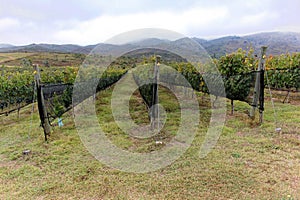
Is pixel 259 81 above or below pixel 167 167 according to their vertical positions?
above

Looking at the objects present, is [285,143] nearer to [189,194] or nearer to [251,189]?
[251,189]

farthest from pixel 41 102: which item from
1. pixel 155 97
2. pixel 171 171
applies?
pixel 171 171

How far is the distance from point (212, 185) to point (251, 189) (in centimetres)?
52

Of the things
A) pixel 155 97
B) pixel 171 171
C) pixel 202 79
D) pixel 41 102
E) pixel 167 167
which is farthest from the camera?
pixel 202 79

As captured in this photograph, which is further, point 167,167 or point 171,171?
point 167,167

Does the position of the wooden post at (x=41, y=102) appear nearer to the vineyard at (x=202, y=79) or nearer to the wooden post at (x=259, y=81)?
the vineyard at (x=202, y=79)

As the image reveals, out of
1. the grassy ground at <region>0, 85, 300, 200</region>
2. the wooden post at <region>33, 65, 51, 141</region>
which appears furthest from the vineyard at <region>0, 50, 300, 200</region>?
the wooden post at <region>33, 65, 51, 141</region>

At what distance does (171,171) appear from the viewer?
3.51 m

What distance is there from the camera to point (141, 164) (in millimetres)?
3863

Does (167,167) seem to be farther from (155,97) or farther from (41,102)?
(41,102)

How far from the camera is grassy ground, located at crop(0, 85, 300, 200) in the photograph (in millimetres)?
2910

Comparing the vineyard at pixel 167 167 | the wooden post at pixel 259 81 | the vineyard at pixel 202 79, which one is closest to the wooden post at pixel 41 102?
the vineyard at pixel 167 167

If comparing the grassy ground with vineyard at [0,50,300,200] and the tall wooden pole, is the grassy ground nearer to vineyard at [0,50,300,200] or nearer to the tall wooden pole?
vineyard at [0,50,300,200]

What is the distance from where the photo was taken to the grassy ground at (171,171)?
291cm
